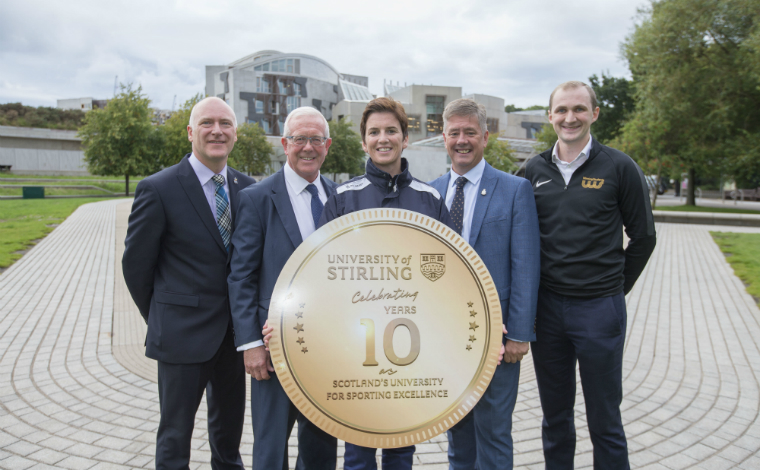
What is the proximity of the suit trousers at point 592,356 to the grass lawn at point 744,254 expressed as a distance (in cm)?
673

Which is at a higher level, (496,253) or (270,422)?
(496,253)

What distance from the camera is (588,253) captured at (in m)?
2.55

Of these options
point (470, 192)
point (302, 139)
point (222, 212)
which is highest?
point (302, 139)

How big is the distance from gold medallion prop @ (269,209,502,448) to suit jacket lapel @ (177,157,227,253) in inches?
30.3

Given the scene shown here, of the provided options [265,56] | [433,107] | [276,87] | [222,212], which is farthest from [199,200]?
[265,56]

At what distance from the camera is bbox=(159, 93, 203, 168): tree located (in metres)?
28.8

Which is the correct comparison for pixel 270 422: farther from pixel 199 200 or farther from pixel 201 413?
pixel 201 413

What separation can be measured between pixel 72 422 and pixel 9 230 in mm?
13915

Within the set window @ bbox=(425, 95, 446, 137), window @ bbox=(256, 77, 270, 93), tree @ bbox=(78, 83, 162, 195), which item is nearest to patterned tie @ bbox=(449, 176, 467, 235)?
tree @ bbox=(78, 83, 162, 195)

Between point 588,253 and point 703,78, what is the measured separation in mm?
25945

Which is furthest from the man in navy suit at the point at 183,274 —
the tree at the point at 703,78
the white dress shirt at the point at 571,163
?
the tree at the point at 703,78

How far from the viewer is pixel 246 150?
43.3 m

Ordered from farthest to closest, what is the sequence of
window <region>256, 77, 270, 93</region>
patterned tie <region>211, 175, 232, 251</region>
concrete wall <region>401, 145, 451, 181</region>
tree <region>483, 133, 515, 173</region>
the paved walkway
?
window <region>256, 77, 270, 93</region> < concrete wall <region>401, 145, 451, 181</region> < tree <region>483, 133, 515, 173</region> < the paved walkway < patterned tie <region>211, 175, 232, 251</region>

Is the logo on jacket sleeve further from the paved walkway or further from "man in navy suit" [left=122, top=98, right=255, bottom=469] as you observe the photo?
"man in navy suit" [left=122, top=98, right=255, bottom=469]
